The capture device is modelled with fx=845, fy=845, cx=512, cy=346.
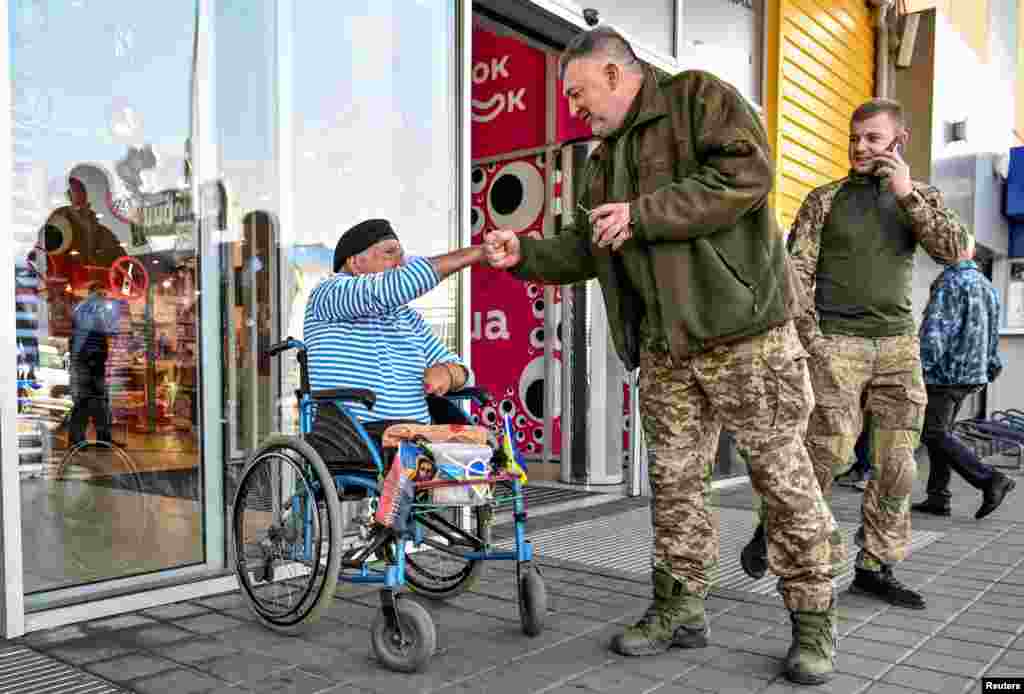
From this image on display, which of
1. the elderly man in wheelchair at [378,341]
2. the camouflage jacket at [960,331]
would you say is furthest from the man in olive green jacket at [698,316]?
the camouflage jacket at [960,331]

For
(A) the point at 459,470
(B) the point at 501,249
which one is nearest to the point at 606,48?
(B) the point at 501,249

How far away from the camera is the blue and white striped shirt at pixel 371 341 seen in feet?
8.27

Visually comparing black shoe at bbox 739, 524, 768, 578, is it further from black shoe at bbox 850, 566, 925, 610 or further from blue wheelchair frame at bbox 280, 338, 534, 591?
blue wheelchair frame at bbox 280, 338, 534, 591

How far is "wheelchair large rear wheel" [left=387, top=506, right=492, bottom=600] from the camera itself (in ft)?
8.83

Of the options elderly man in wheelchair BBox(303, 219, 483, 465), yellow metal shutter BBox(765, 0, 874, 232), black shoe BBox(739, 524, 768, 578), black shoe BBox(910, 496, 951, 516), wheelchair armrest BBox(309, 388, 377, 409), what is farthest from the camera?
yellow metal shutter BBox(765, 0, 874, 232)

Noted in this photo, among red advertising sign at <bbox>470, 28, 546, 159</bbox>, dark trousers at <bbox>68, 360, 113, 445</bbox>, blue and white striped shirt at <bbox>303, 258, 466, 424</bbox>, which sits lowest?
dark trousers at <bbox>68, 360, 113, 445</bbox>

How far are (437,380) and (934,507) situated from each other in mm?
3687

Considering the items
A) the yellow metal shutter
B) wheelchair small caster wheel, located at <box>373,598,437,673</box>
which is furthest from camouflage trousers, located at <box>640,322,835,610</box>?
the yellow metal shutter

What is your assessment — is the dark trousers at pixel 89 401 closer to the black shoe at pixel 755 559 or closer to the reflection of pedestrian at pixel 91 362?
the reflection of pedestrian at pixel 91 362

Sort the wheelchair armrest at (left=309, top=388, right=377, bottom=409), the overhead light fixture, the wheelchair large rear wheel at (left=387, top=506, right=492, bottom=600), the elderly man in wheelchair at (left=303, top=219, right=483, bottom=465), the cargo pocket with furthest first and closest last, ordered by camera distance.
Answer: the overhead light fixture → the wheelchair large rear wheel at (left=387, top=506, right=492, bottom=600) → the elderly man in wheelchair at (left=303, top=219, right=483, bottom=465) → the wheelchair armrest at (left=309, top=388, right=377, bottom=409) → the cargo pocket

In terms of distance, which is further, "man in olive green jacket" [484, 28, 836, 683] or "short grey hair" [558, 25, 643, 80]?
"short grey hair" [558, 25, 643, 80]

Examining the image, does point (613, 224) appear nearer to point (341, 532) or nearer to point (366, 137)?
point (341, 532)

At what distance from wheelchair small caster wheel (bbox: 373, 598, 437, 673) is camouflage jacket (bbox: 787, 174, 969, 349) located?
5.31 ft

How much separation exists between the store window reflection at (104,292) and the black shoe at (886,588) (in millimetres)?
2473
